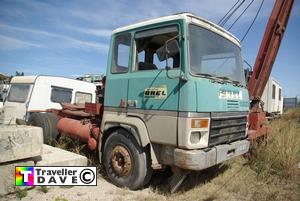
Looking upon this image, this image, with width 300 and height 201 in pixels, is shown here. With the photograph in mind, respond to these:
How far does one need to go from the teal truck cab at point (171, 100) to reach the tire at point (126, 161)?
16mm

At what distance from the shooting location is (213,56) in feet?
14.1

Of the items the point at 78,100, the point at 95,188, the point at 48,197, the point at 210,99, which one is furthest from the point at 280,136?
the point at 78,100

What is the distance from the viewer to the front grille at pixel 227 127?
4009 mm

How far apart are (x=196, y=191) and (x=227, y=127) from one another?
1.17 meters

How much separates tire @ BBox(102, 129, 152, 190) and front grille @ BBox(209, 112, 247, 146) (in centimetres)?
110

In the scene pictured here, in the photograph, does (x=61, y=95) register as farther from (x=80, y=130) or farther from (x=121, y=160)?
(x=121, y=160)

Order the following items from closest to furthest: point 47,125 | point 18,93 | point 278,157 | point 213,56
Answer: point 213,56 < point 278,157 < point 47,125 < point 18,93

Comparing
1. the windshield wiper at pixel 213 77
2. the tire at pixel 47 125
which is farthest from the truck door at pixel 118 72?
the tire at pixel 47 125

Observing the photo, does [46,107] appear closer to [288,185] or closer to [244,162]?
[244,162]

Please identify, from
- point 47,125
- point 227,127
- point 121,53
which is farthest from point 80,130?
point 227,127

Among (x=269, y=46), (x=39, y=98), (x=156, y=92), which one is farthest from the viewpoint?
(x=269, y=46)

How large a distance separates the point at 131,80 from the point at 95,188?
6.20ft

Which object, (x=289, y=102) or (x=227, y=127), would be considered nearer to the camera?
(x=227, y=127)

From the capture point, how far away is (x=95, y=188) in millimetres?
4457
